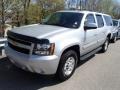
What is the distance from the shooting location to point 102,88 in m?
5.22

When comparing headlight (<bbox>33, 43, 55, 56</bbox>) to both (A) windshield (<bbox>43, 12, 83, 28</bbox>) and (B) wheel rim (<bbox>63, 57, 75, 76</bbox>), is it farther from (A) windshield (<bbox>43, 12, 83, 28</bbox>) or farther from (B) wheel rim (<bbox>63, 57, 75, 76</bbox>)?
(A) windshield (<bbox>43, 12, 83, 28</bbox>)

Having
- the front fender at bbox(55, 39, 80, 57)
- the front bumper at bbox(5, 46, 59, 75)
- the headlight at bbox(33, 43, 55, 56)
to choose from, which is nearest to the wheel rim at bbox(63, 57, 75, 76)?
the front fender at bbox(55, 39, 80, 57)

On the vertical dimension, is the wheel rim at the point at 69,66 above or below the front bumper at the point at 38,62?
below

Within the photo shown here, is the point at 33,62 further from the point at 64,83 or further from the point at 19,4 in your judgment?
the point at 19,4

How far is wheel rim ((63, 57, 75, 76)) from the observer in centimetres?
550

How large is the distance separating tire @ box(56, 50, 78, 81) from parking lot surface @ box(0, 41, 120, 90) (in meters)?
0.16

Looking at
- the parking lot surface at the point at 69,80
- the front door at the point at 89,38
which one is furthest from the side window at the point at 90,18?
the parking lot surface at the point at 69,80

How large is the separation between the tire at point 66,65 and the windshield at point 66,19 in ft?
3.16

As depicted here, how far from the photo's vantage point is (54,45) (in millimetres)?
4859

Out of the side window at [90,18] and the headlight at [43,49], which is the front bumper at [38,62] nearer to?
the headlight at [43,49]

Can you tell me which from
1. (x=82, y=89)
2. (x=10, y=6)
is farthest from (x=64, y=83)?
(x=10, y=6)

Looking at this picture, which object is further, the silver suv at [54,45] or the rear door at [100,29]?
the rear door at [100,29]

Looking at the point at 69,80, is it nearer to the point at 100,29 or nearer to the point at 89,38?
the point at 89,38

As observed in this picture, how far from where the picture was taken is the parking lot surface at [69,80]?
202 inches
